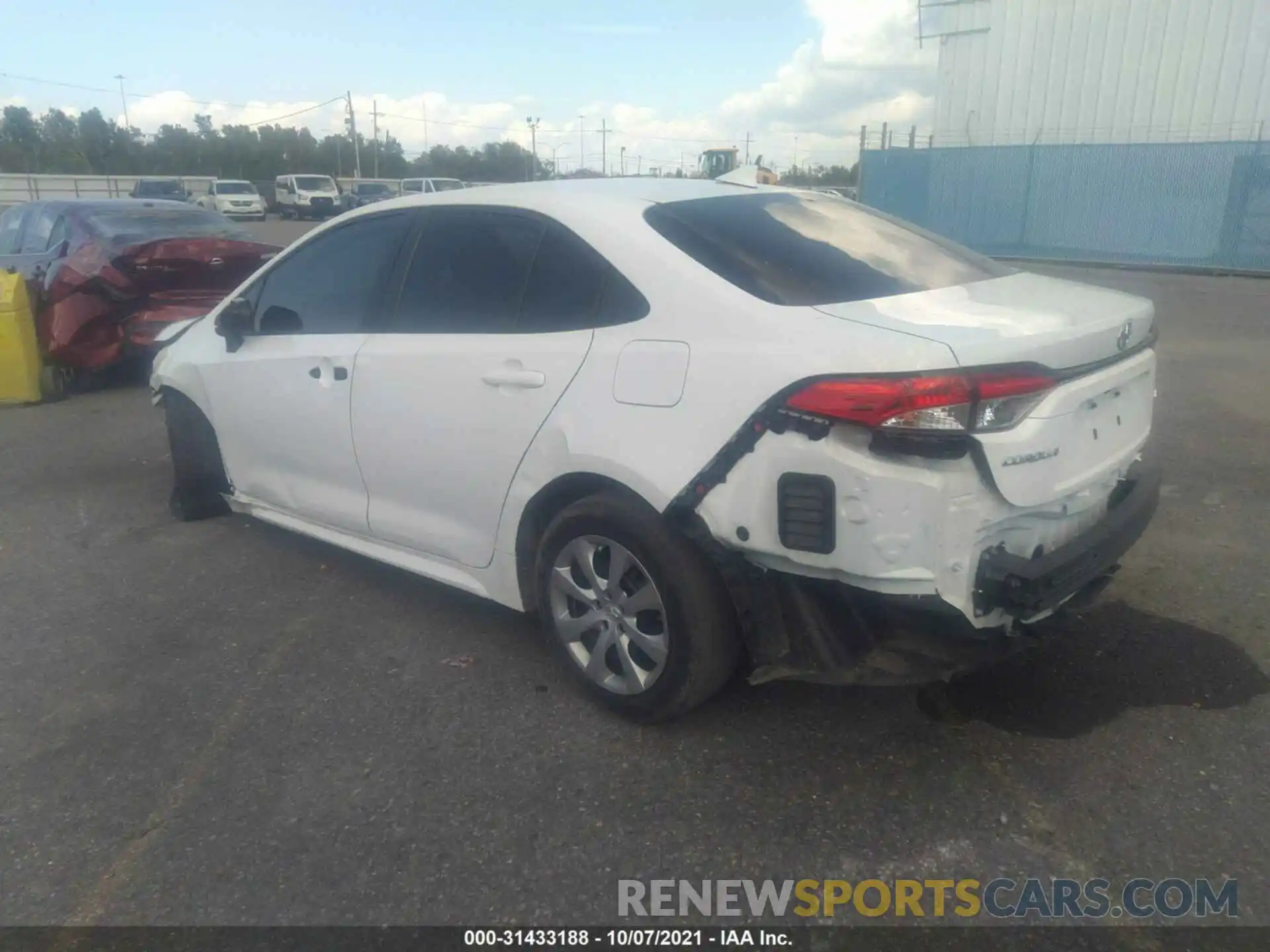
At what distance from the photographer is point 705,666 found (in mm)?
2900

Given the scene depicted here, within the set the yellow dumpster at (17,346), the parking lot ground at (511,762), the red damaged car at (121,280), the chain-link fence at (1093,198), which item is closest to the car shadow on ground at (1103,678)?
the parking lot ground at (511,762)

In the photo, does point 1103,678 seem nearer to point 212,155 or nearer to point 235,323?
point 235,323

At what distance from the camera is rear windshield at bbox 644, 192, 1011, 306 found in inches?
115

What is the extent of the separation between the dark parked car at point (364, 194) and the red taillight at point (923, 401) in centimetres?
3556

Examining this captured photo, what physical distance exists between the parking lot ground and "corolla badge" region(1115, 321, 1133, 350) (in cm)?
119

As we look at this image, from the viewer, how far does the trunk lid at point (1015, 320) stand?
2.54 meters

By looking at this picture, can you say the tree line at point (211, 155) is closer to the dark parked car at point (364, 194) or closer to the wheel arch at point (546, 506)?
the dark parked car at point (364, 194)

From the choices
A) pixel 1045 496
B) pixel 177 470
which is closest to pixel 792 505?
pixel 1045 496

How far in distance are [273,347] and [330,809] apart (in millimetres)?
2228

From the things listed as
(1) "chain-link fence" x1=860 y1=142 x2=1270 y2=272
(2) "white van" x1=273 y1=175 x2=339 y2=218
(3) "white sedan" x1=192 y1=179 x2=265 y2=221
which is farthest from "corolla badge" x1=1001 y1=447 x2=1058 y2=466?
(3) "white sedan" x1=192 y1=179 x2=265 y2=221

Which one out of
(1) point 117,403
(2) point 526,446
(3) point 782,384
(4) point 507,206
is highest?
(4) point 507,206

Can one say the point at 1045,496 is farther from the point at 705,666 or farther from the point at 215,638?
the point at 215,638

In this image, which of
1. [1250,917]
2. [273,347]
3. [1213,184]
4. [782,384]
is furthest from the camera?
[1213,184]

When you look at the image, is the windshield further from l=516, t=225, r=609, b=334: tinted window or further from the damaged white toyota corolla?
l=516, t=225, r=609, b=334: tinted window
